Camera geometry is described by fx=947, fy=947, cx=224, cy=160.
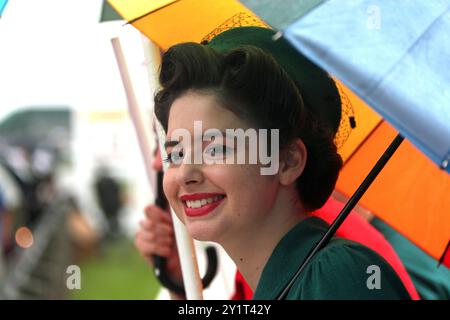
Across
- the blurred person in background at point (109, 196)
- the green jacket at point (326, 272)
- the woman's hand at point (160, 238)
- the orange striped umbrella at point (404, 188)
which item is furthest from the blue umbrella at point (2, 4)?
the blurred person in background at point (109, 196)

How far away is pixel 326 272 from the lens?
218 centimetres

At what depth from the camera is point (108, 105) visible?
1409 centimetres

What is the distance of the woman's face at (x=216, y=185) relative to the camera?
90.3 inches

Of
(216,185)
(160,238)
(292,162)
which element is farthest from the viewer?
(160,238)

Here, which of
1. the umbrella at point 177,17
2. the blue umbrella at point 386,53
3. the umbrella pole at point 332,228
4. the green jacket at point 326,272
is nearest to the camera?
the blue umbrella at point 386,53

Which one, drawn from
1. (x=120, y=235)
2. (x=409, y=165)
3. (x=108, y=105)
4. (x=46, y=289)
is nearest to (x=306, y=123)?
(x=409, y=165)

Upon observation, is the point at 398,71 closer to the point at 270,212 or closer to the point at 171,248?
the point at 270,212

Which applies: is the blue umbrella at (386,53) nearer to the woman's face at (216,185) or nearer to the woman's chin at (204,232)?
the woman's face at (216,185)

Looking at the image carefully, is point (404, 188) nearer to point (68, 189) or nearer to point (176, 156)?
point (176, 156)

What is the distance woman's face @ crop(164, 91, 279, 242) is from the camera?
229cm

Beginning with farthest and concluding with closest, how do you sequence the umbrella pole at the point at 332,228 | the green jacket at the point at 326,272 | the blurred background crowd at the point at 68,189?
the blurred background crowd at the point at 68,189
the umbrella pole at the point at 332,228
the green jacket at the point at 326,272

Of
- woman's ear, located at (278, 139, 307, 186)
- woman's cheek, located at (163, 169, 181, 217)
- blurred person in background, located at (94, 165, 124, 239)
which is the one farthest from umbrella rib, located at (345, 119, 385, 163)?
blurred person in background, located at (94, 165, 124, 239)

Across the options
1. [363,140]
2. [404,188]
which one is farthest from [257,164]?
[404,188]

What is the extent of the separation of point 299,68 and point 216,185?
14.3 inches
